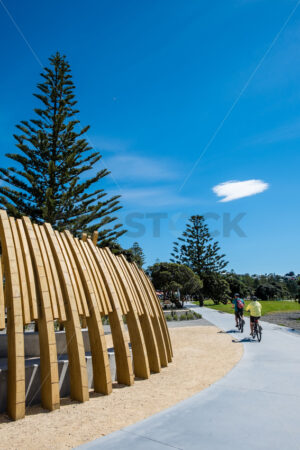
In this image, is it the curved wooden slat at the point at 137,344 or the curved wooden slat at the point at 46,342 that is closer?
the curved wooden slat at the point at 46,342

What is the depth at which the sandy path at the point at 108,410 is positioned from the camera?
3.37 metres

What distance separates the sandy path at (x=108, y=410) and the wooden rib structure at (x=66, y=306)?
0.61 feet

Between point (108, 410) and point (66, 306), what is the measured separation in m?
1.51

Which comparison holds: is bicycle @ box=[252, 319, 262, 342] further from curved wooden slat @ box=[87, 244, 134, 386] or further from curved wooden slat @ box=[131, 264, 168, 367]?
curved wooden slat @ box=[87, 244, 134, 386]

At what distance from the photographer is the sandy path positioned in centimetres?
337

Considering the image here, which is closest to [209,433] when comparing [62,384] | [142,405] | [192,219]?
[142,405]

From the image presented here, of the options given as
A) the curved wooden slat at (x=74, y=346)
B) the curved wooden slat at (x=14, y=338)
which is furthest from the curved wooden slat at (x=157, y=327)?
the curved wooden slat at (x=14, y=338)

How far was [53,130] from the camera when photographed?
1653cm

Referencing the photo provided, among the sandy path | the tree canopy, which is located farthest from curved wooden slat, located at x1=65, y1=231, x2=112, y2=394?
the tree canopy

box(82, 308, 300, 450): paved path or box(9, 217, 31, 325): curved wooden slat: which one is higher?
box(9, 217, 31, 325): curved wooden slat

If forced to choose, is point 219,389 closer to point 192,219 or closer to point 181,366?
point 181,366

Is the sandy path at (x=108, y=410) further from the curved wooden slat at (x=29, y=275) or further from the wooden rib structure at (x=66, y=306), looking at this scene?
the curved wooden slat at (x=29, y=275)

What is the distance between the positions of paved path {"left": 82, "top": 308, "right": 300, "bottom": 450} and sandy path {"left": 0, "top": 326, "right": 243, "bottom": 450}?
0.26 metres

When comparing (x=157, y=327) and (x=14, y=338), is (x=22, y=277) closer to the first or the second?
(x=14, y=338)
